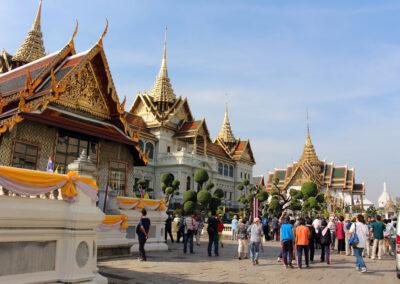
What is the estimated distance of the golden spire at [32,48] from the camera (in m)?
36.6

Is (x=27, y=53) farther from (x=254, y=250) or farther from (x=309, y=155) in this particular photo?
(x=309, y=155)

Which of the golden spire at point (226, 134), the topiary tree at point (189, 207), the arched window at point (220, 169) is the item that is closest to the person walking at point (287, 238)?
the topiary tree at point (189, 207)

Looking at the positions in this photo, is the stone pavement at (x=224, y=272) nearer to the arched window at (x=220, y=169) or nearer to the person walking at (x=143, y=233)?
the person walking at (x=143, y=233)

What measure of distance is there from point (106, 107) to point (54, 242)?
9552 mm

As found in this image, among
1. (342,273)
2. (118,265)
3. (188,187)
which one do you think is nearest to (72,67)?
(118,265)

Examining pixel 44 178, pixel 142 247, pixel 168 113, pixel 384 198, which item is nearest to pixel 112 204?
pixel 142 247

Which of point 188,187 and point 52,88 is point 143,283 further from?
point 188,187

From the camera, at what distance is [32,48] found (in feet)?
124

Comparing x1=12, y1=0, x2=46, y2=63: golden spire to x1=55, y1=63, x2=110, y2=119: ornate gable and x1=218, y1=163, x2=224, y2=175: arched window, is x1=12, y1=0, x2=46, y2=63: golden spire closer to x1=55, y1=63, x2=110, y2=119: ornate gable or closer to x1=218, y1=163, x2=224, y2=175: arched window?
x1=55, y1=63, x2=110, y2=119: ornate gable

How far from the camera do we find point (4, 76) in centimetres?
1655

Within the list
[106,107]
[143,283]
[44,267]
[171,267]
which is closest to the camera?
[44,267]

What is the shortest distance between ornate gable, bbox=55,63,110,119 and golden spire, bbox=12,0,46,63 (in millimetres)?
26661

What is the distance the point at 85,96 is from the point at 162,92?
33.8 meters

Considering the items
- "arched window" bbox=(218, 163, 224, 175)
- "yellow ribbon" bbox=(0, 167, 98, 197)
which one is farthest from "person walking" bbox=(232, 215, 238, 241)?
"arched window" bbox=(218, 163, 224, 175)
